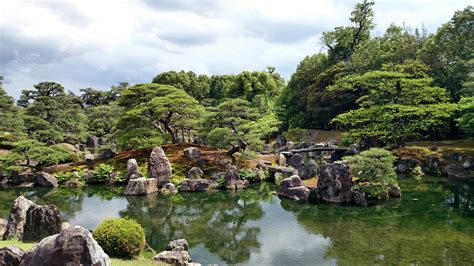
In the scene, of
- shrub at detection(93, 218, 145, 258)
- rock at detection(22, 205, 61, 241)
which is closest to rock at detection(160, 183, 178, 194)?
rock at detection(22, 205, 61, 241)

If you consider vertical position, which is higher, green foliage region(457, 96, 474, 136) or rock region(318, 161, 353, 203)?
green foliage region(457, 96, 474, 136)

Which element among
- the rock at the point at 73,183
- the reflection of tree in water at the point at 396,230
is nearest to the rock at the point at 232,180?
the reflection of tree in water at the point at 396,230

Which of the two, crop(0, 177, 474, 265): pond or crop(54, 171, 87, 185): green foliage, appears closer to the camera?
crop(0, 177, 474, 265): pond

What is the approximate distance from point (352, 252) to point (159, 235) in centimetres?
915

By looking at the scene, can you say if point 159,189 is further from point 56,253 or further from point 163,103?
point 56,253

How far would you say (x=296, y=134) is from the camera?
6241cm

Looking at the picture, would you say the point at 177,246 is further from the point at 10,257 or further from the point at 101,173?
the point at 101,173

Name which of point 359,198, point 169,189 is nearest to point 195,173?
point 169,189

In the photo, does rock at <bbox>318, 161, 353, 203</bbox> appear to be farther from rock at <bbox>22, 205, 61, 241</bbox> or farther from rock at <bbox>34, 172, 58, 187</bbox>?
rock at <bbox>34, 172, 58, 187</bbox>

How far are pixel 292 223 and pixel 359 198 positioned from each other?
6.13 metres

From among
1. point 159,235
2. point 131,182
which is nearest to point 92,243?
point 159,235

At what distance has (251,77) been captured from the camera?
232ft

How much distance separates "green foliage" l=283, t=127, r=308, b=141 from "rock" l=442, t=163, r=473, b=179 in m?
28.4

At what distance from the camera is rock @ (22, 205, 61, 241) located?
14.3m
